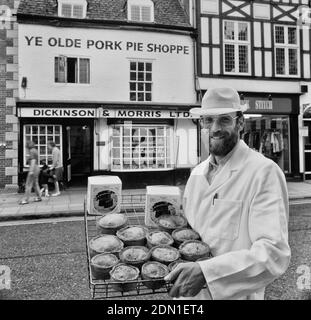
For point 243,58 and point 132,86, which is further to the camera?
point 243,58

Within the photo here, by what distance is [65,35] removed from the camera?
525 inches

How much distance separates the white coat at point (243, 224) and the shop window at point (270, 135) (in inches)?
574

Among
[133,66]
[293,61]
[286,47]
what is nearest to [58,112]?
[133,66]

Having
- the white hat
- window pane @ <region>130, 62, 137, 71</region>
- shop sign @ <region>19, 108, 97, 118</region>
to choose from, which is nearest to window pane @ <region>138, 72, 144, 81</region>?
window pane @ <region>130, 62, 137, 71</region>

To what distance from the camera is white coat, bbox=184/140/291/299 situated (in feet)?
4.63

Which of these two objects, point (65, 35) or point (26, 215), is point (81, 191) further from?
point (65, 35)

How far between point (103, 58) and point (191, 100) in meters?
4.12

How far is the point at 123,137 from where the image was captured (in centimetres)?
1382

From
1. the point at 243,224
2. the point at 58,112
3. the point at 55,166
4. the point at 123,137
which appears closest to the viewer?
the point at 243,224

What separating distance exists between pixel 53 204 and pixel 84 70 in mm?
5972

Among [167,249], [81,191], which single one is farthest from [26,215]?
[167,249]

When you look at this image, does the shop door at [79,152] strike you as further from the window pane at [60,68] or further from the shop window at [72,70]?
the window pane at [60,68]

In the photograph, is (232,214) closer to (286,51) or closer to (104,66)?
(104,66)
